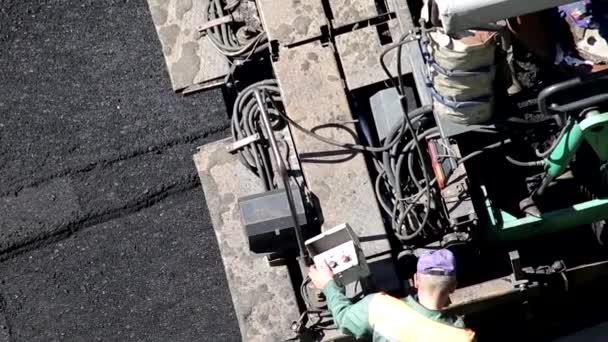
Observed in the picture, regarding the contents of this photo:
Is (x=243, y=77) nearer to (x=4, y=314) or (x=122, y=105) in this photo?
(x=122, y=105)

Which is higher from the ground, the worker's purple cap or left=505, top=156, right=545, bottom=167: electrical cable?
left=505, top=156, right=545, bottom=167: electrical cable

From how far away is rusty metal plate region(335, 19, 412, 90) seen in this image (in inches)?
215

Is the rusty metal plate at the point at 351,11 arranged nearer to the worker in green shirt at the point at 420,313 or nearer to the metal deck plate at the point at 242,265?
the metal deck plate at the point at 242,265

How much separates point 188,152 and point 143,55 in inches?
28.9

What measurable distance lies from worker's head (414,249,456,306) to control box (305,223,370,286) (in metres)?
0.52

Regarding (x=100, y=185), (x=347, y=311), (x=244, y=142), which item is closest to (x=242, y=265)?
(x=244, y=142)

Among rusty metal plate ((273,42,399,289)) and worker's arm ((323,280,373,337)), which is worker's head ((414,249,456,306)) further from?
rusty metal plate ((273,42,399,289))

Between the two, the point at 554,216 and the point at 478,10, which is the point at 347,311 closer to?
the point at 554,216

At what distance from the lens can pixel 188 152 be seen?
674cm

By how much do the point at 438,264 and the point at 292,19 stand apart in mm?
1720

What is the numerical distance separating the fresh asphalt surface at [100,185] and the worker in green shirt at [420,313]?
1819 mm

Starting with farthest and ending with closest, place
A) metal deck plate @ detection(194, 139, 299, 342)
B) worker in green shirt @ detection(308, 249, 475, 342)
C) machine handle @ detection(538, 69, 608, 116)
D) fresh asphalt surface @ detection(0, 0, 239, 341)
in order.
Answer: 1. fresh asphalt surface @ detection(0, 0, 239, 341)
2. metal deck plate @ detection(194, 139, 299, 342)
3. machine handle @ detection(538, 69, 608, 116)
4. worker in green shirt @ detection(308, 249, 475, 342)

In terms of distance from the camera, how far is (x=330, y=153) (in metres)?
5.42

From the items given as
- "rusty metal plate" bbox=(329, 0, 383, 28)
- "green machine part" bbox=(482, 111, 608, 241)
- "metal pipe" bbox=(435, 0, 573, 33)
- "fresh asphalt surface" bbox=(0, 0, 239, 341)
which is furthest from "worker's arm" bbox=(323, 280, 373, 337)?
"fresh asphalt surface" bbox=(0, 0, 239, 341)
